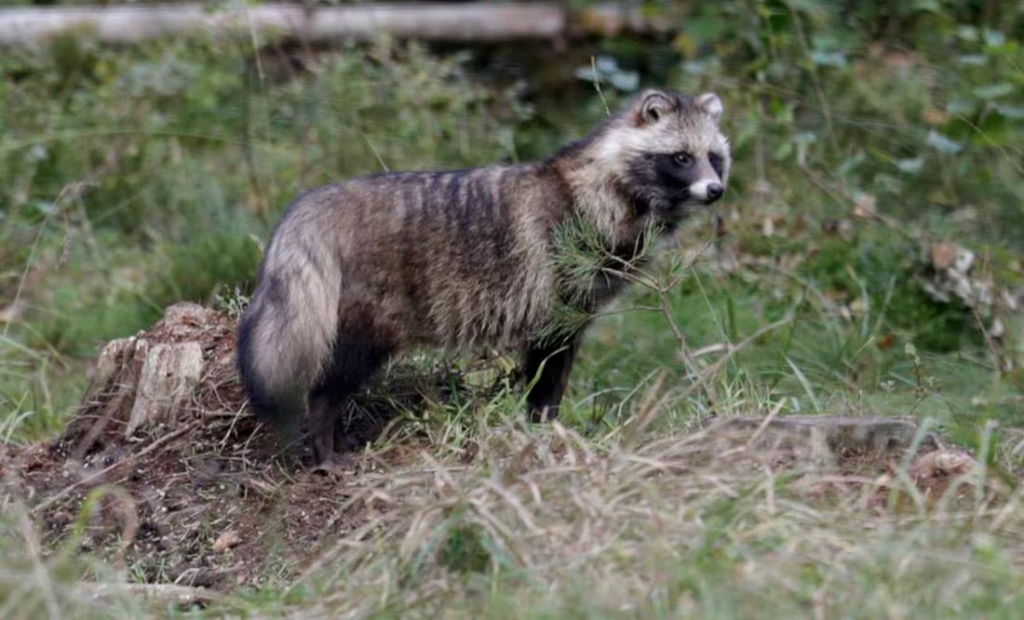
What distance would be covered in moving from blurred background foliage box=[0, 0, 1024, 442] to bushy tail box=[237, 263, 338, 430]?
109cm

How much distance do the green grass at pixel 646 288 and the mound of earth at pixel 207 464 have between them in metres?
0.21

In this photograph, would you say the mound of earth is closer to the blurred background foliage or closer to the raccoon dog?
the raccoon dog

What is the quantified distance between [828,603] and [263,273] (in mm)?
2625

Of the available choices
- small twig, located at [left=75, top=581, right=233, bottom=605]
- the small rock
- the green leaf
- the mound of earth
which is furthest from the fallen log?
small twig, located at [left=75, top=581, right=233, bottom=605]

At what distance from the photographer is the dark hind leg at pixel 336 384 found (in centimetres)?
564

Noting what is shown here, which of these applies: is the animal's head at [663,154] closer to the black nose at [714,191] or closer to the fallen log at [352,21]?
the black nose at [714,191]

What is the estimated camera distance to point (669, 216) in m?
6.16

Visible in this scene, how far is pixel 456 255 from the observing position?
19.2 ft

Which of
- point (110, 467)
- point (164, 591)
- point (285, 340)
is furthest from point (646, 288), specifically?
point (164, 591)

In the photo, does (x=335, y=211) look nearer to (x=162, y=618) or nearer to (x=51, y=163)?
(x=162, y=618)

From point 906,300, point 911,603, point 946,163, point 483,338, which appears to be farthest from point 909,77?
point 911,603

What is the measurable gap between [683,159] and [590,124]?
12.5 ft

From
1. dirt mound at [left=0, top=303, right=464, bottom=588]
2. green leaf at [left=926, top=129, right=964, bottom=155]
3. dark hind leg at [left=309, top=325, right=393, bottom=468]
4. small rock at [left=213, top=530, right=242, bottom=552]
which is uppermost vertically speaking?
green leaf at [left=926, top=129, right=964, bottom=155]

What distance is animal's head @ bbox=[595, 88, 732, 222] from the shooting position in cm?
607
